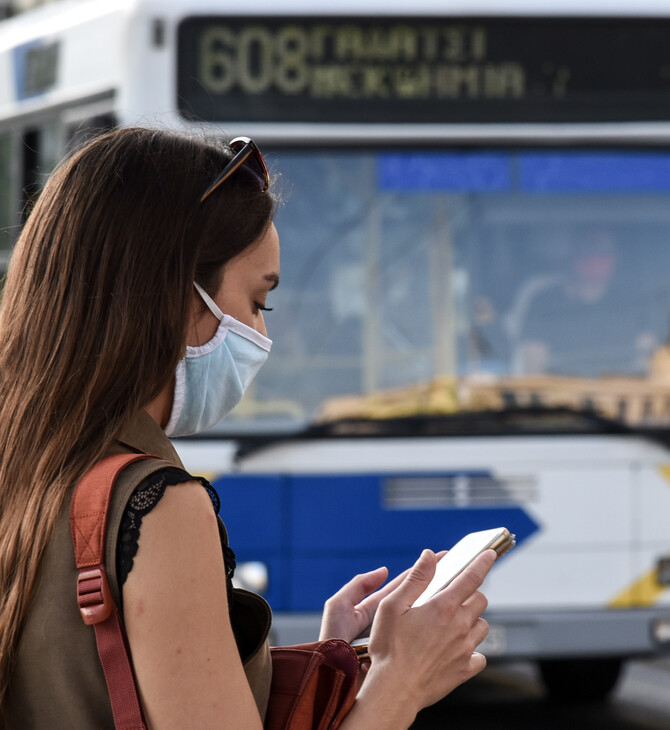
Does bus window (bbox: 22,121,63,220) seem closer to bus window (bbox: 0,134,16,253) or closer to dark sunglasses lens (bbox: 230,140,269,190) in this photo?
bus window (bbox: 0,134,16,253)

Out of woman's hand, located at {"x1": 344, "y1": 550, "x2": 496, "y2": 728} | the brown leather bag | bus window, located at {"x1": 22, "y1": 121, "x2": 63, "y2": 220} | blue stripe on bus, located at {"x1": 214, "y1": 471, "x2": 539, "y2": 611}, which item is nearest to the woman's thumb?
woman's hand, located at {"x1": 344, "y1": 550, "x2": 496, "y2": 728}

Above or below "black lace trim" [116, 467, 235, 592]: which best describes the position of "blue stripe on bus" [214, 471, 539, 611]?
below

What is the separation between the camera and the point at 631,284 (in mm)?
5285

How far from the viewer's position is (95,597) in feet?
4.70

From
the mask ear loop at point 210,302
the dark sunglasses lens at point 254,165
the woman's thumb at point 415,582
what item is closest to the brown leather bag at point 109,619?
the woman's thumb at point 415,582

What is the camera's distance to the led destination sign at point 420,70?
508 centimetres

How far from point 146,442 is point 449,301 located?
11.9 ft

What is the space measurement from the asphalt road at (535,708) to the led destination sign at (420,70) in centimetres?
310

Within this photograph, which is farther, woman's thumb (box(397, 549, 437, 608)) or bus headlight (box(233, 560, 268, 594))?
bus headlight (box(233, 560, 268, 594))

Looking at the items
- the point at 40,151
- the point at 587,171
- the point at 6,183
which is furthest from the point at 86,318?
the point at 6,183

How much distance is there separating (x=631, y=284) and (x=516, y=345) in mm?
534

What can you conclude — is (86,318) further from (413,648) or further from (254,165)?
(413,648)

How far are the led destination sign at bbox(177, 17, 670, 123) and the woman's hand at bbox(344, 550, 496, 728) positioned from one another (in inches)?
141

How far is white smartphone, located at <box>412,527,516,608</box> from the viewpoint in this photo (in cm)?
175
